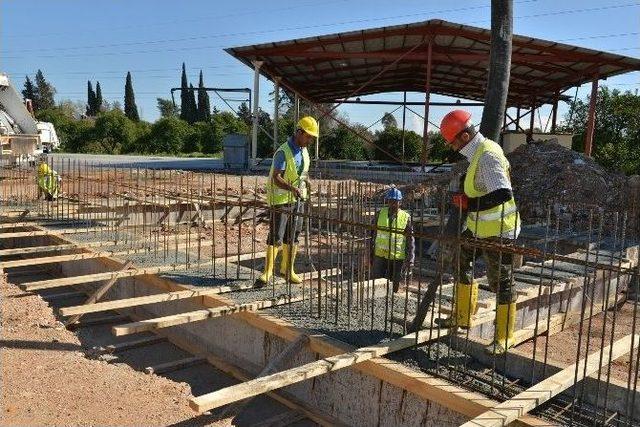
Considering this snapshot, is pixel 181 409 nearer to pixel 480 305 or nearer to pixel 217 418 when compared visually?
pixel 217 418

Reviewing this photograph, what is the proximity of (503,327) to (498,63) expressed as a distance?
160 inches

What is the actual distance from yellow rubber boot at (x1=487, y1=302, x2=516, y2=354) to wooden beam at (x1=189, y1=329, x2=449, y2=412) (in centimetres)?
39

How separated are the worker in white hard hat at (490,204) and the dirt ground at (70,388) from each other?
196cm

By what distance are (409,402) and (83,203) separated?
765cm

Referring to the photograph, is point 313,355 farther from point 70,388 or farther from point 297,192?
point 70,388

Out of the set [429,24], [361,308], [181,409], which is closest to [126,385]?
[181,409]

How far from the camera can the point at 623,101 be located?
19562mm

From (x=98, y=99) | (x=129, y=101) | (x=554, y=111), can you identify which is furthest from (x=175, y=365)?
(x=98, y=99)

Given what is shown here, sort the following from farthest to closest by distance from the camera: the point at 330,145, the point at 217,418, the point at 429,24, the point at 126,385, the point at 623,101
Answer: the point at 330,145 < the point at 623,101 < the point at 429,24 < the point at 126,385 < the point at 217,418

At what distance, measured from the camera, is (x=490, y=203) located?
3.57 metres

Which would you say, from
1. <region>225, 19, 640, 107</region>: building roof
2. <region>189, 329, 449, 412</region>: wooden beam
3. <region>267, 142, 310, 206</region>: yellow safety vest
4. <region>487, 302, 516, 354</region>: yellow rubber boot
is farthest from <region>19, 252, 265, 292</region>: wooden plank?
<region>225, 19, 640, 107</region>: building roof

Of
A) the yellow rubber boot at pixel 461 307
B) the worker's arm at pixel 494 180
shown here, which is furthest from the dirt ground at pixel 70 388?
the worker's arm at pixel 494 180

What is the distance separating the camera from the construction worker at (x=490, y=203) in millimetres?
3512

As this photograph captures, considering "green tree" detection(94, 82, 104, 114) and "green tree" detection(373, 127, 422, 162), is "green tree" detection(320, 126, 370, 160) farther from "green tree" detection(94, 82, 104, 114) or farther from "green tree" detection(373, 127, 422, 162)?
"green tree" detection(94, 82, 104, 114)
